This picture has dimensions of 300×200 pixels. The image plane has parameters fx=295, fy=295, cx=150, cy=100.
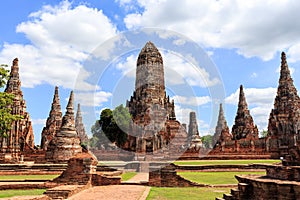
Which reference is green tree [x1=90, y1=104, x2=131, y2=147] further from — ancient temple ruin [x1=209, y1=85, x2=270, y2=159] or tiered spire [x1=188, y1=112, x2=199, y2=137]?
ancient temple ruin [x1=209, y1=85, x2=270, y2=159]

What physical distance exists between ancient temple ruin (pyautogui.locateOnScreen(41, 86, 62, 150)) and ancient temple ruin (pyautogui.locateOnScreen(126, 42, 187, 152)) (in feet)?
38.1

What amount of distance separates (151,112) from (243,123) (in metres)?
20.3

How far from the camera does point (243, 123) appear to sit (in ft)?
178

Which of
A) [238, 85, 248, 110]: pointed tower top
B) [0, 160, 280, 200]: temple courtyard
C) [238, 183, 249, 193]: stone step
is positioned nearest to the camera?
[238, 183, 249, 193]: stone step

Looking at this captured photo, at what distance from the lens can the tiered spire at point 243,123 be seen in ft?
175

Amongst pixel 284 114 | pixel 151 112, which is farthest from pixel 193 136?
pixel 284 114

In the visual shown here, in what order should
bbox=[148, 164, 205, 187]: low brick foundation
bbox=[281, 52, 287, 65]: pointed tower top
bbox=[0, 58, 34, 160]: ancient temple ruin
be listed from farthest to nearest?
bbox=[281, 52, 287, 65]: pointed tower top, bbox=[0, 58, 34, 160]: ancient temple ruin, bbox=[148, 164, 205, 187]: low brick foundation

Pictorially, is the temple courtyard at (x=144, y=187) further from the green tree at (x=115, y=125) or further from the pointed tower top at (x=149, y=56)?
the pointed tower top at (x=149, y=56)

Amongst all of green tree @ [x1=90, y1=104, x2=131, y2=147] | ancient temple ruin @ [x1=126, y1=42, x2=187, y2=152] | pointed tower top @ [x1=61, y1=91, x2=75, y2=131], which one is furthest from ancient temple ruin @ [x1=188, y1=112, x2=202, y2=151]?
pointed tower top @ [x1=61, y1=91, x2=75, y2=131]

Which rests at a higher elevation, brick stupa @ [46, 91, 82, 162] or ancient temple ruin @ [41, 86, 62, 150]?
ancient temple ruin @ [41, 86, 62, 150]

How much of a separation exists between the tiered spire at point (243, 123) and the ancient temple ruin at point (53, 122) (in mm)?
31682

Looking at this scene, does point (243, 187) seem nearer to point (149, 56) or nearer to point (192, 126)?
point (149, 56)

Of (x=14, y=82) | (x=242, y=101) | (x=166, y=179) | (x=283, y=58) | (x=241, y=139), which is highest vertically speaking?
(x=283, y=58)

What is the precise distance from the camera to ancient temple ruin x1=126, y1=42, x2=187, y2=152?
39.9 metres
